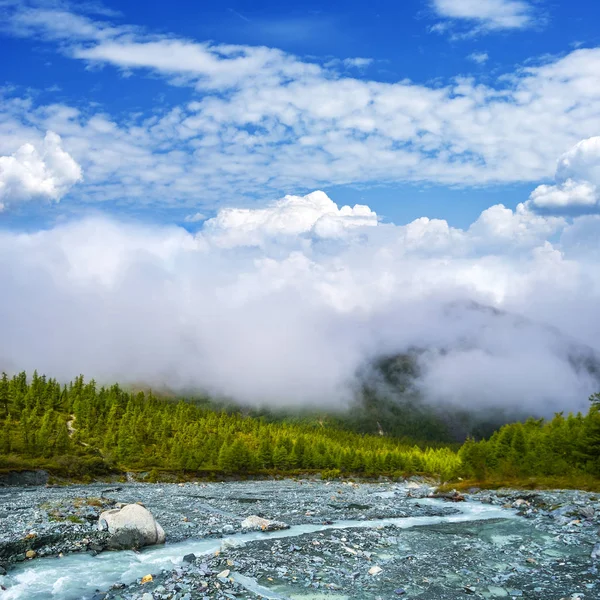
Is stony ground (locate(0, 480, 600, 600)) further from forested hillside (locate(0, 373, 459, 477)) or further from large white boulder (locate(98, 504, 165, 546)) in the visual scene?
forested hillside (locate(0, 373, 459, 477))

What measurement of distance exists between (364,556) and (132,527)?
48.0ft

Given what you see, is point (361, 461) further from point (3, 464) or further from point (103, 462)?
point (3, 464)

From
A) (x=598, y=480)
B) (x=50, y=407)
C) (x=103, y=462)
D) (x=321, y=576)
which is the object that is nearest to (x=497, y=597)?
(x=321, y=576)

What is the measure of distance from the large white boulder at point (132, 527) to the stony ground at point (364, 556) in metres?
1.07

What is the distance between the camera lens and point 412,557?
2784 centimetres

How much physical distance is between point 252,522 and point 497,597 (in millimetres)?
22563

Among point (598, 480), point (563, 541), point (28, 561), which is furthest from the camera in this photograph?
point (598, 480)

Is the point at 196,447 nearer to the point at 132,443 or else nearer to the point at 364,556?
the point at 132,443

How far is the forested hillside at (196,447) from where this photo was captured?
246ft

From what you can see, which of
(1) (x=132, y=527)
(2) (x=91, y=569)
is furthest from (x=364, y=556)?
(2) (x=91, y=569)

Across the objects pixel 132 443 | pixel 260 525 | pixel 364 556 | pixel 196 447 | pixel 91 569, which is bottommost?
pixel 196 447

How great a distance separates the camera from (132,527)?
30938 millimetres

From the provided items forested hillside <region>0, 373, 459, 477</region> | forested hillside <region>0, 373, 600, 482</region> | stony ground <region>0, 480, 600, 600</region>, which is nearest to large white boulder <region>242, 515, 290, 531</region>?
stony ground <region>0, 480, 600, 600</region>

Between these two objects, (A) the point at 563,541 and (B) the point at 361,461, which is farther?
(B) the point at 361,461
